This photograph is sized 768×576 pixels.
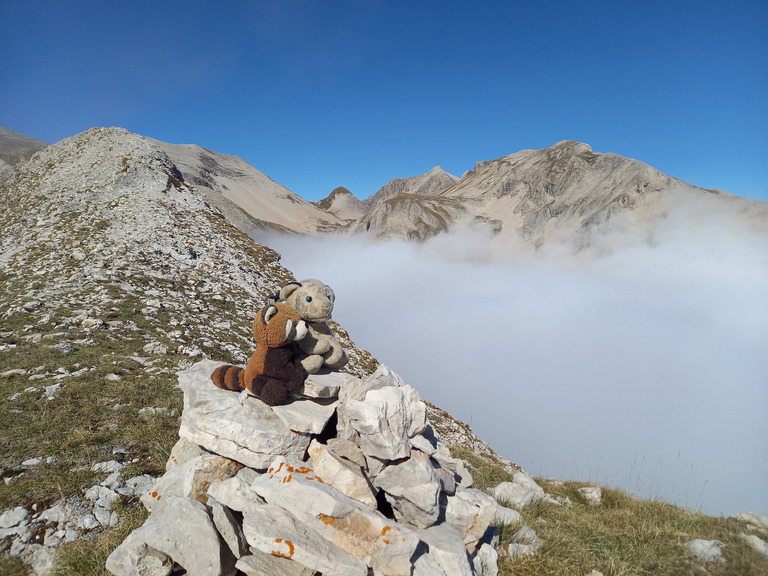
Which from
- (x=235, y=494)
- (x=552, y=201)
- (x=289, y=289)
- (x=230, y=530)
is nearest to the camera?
(x=230, y=530)

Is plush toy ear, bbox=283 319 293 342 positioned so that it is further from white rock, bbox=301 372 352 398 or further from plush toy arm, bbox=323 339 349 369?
plush toy arm, bbox=323 339 349 369

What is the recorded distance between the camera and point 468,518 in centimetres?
504

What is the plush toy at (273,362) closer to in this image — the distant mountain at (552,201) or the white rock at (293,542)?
the white rock at (293,542)

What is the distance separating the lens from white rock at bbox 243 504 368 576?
3834 millimetres

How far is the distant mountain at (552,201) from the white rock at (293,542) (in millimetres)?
142057

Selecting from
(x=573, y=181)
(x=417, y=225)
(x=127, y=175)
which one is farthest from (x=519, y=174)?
(x=127, y=175)

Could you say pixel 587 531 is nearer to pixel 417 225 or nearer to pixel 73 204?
pixel 73 204

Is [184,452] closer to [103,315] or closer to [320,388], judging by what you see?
[320,388]

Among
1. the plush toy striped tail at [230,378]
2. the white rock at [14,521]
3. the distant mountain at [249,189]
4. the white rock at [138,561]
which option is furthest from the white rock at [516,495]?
the distant mountain at [249,189]

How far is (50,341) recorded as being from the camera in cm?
1088

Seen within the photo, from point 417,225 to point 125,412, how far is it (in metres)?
142

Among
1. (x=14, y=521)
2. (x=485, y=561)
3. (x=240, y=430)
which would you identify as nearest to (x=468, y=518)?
(x=485, y=561)

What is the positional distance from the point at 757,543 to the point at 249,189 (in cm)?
18345

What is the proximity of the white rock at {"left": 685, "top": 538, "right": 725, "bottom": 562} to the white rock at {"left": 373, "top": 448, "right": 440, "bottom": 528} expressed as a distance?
16.4 feet
